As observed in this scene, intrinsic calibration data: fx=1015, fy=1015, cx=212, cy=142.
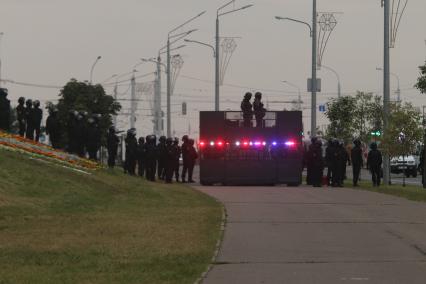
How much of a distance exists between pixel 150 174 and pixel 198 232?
1884 centimetres

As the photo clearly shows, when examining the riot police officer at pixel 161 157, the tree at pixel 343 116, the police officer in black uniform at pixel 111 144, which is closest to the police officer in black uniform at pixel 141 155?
the riot police officer at pixel 161 157

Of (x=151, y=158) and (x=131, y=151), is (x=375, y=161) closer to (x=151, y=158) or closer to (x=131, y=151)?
(x=151, y=158)

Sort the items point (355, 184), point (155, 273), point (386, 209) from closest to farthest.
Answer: point (155, 273), point (386, 209), point (355, 184)

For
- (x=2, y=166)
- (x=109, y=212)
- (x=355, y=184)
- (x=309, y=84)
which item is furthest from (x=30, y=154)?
(x=309, y=84)

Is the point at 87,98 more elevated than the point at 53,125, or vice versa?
the point at 87,98

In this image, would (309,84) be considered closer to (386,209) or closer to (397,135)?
(397,135)

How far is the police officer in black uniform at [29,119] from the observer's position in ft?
104

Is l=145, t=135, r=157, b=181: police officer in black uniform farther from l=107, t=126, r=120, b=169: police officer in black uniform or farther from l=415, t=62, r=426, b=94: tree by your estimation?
l=415, t=62, r=426, b=94: tree

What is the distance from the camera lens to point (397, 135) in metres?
36.8

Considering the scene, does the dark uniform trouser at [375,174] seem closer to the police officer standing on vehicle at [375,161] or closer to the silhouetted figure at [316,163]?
the police officer standing on vehicle at [375,161]

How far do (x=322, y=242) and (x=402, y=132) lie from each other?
71.5ft

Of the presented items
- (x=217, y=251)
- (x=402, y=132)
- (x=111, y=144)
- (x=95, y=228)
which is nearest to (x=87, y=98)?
(x=111, y=144)

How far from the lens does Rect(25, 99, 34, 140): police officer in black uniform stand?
1243 inches

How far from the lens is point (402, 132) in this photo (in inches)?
1454
